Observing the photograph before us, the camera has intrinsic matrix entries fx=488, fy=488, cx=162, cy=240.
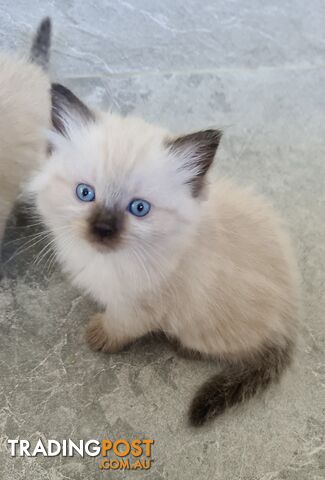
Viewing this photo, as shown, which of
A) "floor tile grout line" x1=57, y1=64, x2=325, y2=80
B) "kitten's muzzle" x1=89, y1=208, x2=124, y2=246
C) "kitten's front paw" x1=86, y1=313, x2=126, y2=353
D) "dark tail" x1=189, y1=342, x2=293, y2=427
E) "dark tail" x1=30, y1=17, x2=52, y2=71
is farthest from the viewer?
"floor tile grout line" x1=57, y1=64, x2=325, y2=80

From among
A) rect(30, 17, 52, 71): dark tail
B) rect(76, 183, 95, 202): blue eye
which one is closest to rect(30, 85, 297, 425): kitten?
rect(76, 183, 95, 202): blue eye

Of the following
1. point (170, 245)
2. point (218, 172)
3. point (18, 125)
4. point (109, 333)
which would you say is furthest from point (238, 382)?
point (18, 125)

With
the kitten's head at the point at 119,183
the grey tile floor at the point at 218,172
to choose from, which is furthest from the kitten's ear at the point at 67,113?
the grey tile floor at the point at 218,172

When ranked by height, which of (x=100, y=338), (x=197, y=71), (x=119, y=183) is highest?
(x=197, y=71)

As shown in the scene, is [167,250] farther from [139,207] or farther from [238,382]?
[238,382]

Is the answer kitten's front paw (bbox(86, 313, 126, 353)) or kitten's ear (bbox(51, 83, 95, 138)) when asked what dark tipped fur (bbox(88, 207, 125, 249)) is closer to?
kitten's ear (bbox(51, 83, 95, 138))

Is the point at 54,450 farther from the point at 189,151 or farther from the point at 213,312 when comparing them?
the point at 189,151

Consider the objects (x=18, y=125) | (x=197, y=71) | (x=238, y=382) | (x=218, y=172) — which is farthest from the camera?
(x=197, y=71)

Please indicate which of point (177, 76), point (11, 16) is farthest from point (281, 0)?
point (11, 16)
